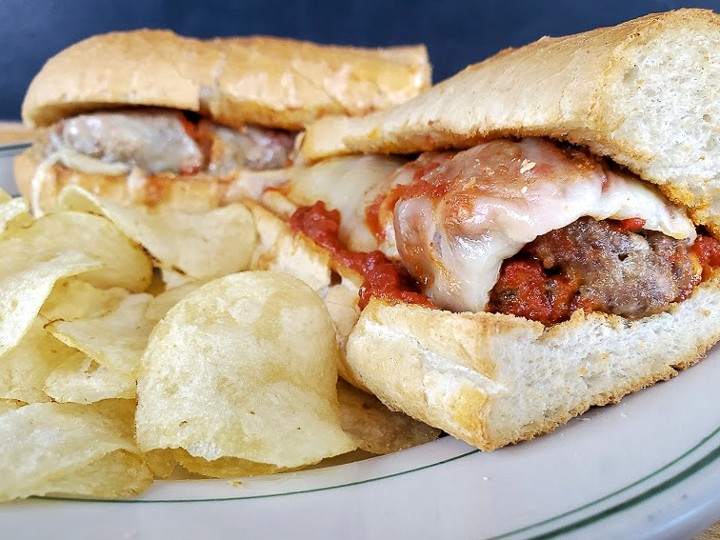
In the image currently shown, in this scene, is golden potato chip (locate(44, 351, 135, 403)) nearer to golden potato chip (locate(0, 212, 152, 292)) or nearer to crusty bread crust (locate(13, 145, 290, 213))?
golden potato chip (locate(0, 212, 152, 292))

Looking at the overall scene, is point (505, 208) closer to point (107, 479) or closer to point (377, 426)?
point (377, 426)

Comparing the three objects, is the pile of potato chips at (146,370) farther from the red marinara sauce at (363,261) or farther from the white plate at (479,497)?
the red marinara sauce at (363,261)

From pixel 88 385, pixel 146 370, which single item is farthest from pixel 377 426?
pixel 88 385

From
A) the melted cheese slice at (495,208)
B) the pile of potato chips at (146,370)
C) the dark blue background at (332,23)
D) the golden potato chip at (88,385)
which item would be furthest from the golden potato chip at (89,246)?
the dark blue background at (332,23)

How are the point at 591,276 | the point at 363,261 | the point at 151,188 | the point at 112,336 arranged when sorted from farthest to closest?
the point at 151,188 < the point at 363,261 < the point at 112,336 < the point at 591,276

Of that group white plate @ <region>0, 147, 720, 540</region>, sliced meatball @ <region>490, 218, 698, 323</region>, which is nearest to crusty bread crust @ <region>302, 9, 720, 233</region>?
sliced meatball @ <region>490, 218, 698, 323</region>

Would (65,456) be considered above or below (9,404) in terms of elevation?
above

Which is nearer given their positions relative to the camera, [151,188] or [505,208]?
[505,208]
